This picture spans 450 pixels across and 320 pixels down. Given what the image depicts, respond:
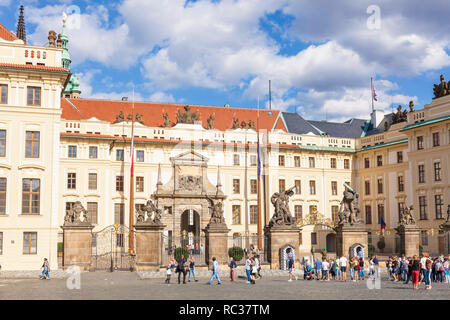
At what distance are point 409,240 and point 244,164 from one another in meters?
25.3

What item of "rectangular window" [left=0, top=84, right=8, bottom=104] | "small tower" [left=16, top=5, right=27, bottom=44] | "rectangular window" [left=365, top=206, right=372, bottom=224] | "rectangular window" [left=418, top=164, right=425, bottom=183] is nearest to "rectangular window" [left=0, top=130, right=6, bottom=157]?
"rectangular window" [left=0, top=84, right=8, bottom=104]

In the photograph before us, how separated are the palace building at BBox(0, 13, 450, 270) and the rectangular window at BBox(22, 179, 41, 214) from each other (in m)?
9.94

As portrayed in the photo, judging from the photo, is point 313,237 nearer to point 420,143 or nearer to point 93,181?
point 420,143

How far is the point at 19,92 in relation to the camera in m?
35.0

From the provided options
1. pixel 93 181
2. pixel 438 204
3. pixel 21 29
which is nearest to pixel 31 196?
pixel 93 181

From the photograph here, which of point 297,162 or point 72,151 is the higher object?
point 72,151

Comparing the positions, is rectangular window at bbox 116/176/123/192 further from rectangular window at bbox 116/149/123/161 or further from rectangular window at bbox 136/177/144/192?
rectangular window at bbox 116/149/123/161

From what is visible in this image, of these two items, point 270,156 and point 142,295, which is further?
point 270,156

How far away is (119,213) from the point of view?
2062 inches

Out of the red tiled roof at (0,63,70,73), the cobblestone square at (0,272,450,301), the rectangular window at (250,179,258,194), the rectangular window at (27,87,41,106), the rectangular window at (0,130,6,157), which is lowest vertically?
the cobblestone square at (0,272,450,301)

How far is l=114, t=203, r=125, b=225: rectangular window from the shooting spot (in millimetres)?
52188
